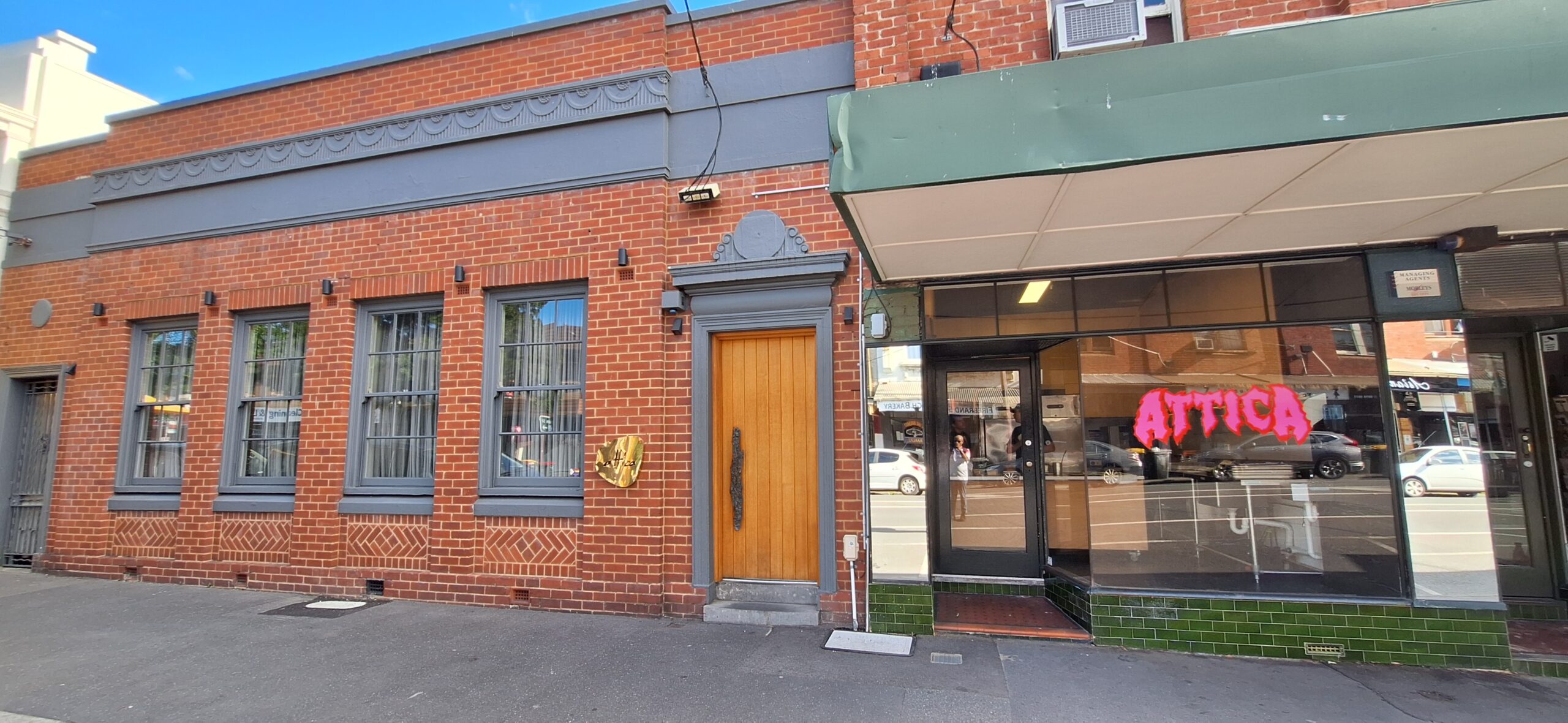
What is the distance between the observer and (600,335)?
612cm

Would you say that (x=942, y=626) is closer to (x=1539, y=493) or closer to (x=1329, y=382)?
(x=1329, y=382)

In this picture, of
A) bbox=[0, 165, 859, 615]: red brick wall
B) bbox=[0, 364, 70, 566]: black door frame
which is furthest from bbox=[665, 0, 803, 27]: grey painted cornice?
bbox=[0, 364, 70, 566]: black door frame

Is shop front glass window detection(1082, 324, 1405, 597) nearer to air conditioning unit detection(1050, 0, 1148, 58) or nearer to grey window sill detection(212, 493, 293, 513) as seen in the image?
air conditioning unit detection(1050, 0, 1148, 58)

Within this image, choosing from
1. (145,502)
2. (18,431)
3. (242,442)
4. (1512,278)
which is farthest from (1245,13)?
(18,431)

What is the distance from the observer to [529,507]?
240 inches

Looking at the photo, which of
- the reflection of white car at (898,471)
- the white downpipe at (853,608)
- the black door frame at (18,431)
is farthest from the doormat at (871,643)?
the black door frame at (18,431)

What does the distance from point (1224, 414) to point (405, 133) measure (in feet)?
26.4

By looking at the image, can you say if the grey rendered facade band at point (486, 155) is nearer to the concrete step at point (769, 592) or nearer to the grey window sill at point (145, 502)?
the grey window sill at point (145, 502)

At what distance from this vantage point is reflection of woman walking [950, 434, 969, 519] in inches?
243

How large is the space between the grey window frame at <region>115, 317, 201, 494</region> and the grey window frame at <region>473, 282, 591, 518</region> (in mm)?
3730

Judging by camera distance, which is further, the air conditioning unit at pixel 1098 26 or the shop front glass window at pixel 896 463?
Answer: the shop front glass window at pixel 896 463

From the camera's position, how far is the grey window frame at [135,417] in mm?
7523

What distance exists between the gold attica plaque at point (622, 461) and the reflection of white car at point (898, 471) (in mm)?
2013

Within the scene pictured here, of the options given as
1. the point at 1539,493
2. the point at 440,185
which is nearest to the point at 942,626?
the point at 1539,493
